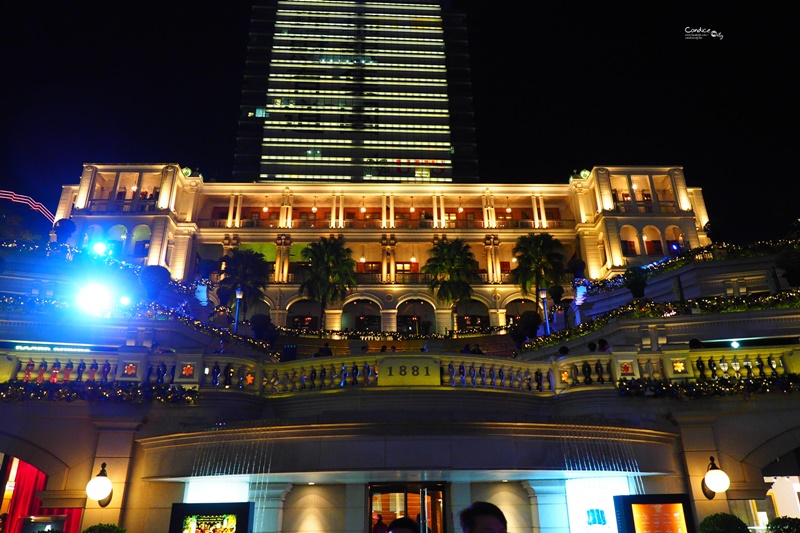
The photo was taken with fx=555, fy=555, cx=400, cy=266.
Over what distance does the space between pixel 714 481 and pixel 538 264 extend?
1721 inches

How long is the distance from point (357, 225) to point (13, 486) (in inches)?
2124

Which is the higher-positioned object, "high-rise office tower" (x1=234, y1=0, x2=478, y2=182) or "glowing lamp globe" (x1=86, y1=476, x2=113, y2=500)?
"high-rise office tower" (x1=234, y1=0, x2=478, y2=182)

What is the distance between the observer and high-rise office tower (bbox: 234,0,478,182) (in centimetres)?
10531

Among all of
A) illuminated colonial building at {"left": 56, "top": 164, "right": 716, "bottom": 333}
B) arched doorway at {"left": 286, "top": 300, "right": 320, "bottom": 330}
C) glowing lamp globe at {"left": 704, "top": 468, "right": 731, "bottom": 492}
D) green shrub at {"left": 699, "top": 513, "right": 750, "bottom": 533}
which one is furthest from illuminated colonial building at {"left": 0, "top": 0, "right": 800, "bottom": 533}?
illuminated colonial building at {"left": 56, "top": 164, "right": 716, "bottom": 333}

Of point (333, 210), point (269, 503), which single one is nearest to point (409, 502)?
point (269, 503)

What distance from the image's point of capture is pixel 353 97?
4294 inches

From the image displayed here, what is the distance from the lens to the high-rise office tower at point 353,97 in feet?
346

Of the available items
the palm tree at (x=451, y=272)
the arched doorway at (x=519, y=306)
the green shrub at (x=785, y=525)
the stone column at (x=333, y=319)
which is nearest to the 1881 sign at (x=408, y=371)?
the green shrub at (x=785, y=525)

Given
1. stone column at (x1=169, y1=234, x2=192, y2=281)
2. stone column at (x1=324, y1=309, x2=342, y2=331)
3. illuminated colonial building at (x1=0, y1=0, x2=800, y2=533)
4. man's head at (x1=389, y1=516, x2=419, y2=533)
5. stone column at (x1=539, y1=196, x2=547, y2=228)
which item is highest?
stone column at (x1=539, y1=196, x2=547, y2=228)

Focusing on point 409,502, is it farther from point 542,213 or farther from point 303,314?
point 542,213

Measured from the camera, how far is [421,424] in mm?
10242

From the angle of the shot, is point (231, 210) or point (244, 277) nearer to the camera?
point (244, 277)

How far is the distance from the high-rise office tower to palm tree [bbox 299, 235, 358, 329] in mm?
49601

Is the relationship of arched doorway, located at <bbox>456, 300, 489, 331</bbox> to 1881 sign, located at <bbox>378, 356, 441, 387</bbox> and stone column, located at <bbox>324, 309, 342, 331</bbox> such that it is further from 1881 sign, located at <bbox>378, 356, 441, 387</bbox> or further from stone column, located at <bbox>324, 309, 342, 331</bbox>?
1881 sign, located at <bbox>378, 356, 441, 387</bbox>
